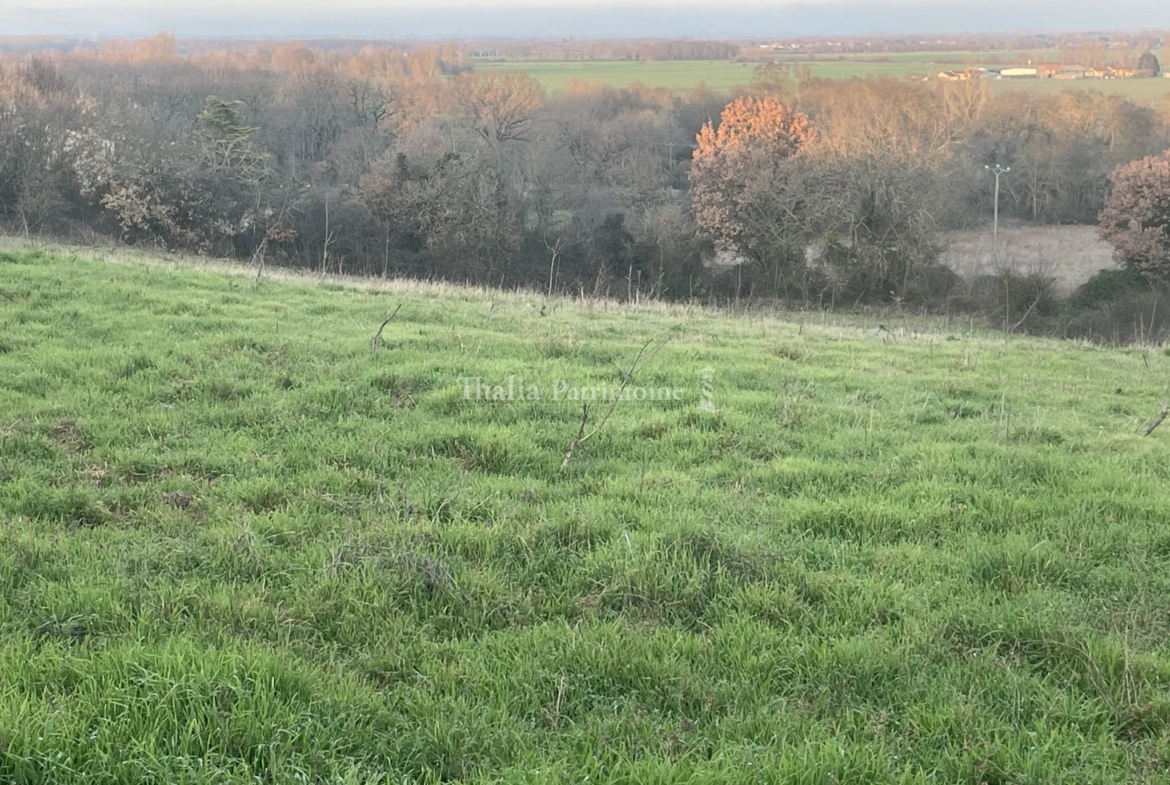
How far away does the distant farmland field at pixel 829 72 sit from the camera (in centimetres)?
6378

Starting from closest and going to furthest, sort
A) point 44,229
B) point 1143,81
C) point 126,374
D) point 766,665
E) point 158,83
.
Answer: point 766,665 → point 126,374 → point 44,229 → point 1143,81 → point 158,83

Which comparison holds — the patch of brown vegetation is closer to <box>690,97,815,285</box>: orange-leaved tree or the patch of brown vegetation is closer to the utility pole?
<box>690,97,815,285</box>: orange-leaved tree

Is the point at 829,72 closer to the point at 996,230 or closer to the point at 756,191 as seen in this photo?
the point at 996,230

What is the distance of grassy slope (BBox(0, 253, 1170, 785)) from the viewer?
3182mm

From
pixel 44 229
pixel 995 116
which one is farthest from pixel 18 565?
pixel 995 116

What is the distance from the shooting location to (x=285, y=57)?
9769 centimetres

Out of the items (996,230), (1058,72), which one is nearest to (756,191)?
(996,230)

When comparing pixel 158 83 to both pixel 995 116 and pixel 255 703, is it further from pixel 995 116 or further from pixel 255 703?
pixel 255 703

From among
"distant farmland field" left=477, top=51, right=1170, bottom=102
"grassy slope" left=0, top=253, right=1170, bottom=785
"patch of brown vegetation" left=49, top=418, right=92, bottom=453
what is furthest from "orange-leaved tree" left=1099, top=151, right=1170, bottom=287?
"patch of brown vegetation" left=49, top=418, right=92, bottom=453

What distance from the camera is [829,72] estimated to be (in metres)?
74.4

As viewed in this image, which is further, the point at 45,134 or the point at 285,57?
the point at 285,57

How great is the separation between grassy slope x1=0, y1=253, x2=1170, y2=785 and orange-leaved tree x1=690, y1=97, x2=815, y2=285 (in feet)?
105

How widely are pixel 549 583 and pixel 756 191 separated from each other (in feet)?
125

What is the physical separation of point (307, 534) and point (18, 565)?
145cm
